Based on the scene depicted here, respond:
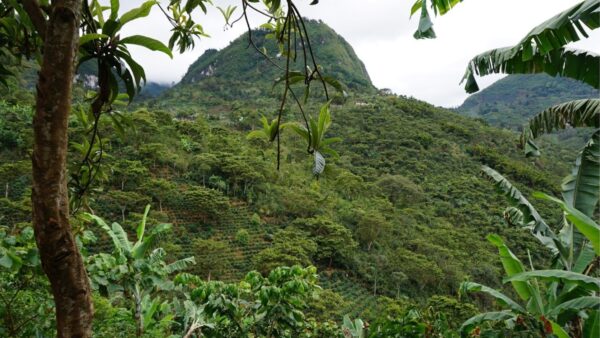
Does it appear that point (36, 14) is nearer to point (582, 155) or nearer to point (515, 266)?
point (515, 266)

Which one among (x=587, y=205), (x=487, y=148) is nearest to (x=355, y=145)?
(x=487, y=148)

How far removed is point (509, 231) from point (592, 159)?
21.2 metres

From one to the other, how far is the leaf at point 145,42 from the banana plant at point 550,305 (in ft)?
6.08

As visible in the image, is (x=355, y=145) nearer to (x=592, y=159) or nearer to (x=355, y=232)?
(x=355, y=232)

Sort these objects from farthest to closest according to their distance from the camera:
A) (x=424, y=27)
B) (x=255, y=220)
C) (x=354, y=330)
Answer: (x=255, y=220) < (x=354, y=330) < (x=424, y=27)

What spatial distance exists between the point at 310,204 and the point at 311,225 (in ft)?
6.70

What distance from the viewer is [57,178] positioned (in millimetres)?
664

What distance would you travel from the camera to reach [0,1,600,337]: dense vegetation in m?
1.96

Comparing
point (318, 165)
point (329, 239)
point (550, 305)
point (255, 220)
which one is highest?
point (318, 165)

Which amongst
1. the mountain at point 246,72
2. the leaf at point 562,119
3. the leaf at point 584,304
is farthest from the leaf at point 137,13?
the mountain at point 246,72

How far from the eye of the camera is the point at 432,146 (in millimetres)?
31766

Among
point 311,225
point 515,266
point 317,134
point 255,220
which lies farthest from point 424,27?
point 255,220

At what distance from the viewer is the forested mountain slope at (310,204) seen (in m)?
15.2

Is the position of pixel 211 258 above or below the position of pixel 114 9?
below
